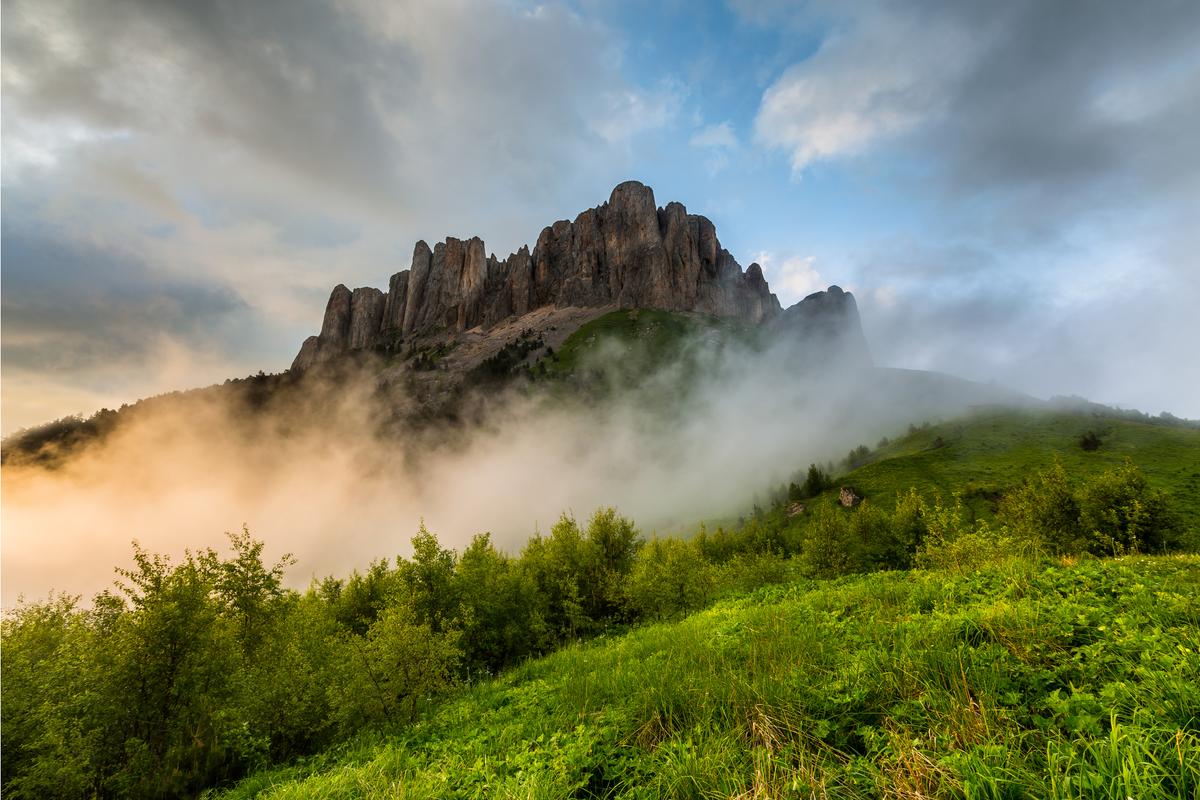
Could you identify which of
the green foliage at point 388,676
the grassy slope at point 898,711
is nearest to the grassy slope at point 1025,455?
the green foliage at point 388,676

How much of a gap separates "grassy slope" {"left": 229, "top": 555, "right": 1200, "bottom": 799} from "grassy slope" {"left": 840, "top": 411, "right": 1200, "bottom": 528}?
122693 millimetres

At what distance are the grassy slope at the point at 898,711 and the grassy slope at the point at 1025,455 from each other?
123 m

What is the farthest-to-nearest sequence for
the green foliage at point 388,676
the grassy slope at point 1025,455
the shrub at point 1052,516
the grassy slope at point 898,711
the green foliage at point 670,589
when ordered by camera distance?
the grassy slope at point 1025,455, the shrub at point 1052,516, the green foliage at point 670,589, the green foliage at point 388,676, the grassy slope at point 898,711

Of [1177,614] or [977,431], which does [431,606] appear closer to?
[1177,614]

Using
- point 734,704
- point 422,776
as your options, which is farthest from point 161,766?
point 734,704

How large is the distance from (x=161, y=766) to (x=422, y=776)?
1920 cm

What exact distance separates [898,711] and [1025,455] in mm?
174341

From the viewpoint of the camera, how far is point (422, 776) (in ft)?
28.4

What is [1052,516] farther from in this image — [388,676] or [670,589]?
[388,676]

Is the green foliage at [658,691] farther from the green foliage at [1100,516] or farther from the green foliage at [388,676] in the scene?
the green foliage at [1100,516]

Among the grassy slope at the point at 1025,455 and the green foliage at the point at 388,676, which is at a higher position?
the green foliage at the point at 388,676

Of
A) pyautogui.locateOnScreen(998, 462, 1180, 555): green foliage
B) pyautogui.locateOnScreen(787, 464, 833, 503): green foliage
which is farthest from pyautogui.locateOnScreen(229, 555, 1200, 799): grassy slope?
pyautogui.locateOnScreen(787, 464, 833, 503): green foliage

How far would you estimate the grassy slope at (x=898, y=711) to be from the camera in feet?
16.2

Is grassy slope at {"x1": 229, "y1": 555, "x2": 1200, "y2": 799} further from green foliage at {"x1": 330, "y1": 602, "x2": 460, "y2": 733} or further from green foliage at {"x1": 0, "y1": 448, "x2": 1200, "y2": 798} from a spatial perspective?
green foliage at {"x1": 330, "y1": 602, "x2": 460, "y2": 733}
